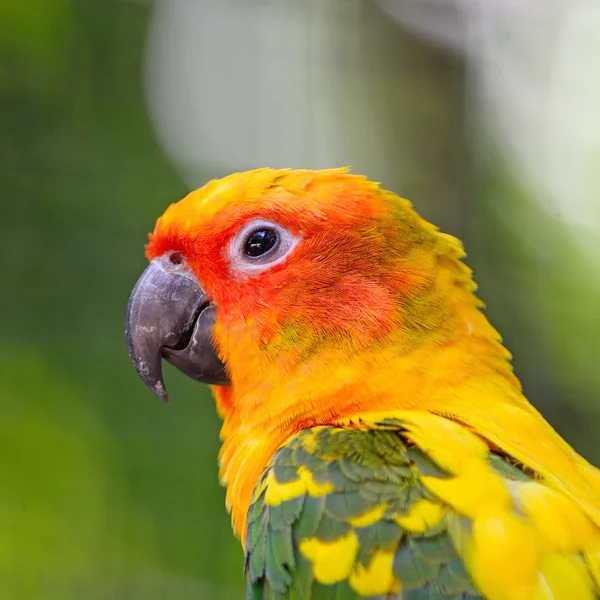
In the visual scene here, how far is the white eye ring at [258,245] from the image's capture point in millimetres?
1227

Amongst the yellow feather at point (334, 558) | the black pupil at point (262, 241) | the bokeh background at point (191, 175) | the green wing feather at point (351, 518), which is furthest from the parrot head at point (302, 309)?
the bokeh background at point (191, 175)

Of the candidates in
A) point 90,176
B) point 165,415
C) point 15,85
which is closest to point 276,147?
point 90,176

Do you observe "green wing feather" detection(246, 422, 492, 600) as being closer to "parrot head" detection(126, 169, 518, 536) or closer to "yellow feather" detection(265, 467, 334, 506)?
"yellow feather" detection(265, 467, 334, 506)

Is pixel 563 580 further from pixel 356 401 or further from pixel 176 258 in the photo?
pixel 176 258

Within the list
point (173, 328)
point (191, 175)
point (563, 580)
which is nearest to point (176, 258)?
point (173, 328)

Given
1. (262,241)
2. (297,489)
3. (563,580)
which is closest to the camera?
(563,580)

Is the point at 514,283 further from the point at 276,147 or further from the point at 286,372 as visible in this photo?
the point at 286,372

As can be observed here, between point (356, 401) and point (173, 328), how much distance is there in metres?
0.41

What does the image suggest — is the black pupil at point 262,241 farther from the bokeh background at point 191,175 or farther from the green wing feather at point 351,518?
the bokeh background at point 191,175

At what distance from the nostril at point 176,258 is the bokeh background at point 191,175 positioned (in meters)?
1.25

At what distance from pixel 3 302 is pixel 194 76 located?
1.17 metres

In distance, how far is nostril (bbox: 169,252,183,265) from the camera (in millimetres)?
1311

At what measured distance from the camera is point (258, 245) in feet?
4.06

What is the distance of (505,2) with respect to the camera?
2467 millimetres
